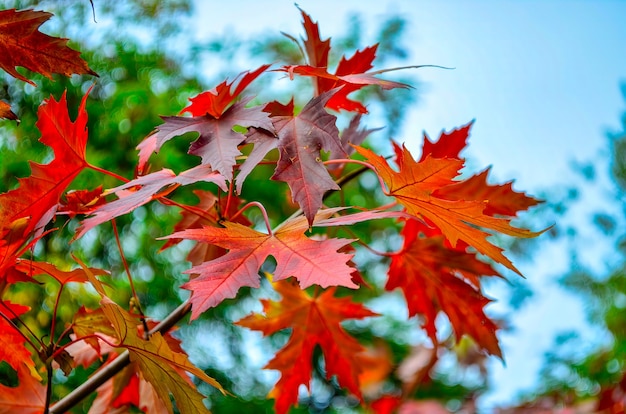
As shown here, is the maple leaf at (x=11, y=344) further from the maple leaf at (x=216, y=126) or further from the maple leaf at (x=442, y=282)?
the maple leaf at (x=442, y=282)

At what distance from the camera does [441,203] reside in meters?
0.41

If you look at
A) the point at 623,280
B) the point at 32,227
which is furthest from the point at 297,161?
the point at 623,280

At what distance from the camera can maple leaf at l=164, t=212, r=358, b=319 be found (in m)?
0.35

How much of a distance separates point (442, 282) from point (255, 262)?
198mm

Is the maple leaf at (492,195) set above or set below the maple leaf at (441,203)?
below

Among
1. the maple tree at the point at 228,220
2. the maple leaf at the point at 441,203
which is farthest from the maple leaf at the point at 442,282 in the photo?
the maple leaf at the point at 441,203

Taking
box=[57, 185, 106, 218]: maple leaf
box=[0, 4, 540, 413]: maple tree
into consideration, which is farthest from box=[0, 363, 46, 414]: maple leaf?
box=[57, 185, 106, 218]: maple leaf

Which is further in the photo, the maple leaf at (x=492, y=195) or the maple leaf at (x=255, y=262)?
the maple leaf at (x=492, y=195)

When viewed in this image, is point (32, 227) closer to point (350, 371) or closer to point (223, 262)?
point (223, 262)

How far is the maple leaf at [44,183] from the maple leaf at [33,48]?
0.02 m

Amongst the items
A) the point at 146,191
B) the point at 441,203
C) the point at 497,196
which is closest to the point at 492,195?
the point at 497,196

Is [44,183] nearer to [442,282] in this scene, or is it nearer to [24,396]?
[24,396]

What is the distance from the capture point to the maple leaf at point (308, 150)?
0.37m

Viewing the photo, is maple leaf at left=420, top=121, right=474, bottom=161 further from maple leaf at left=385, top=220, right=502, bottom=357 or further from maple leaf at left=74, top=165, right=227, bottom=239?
maple leaf at left=74, top=165, right=227, bottom=239
